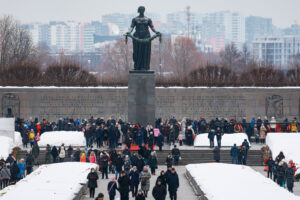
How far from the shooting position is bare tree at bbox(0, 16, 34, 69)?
68312 mm

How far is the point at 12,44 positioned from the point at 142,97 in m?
34.7

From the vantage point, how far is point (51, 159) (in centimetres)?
3553

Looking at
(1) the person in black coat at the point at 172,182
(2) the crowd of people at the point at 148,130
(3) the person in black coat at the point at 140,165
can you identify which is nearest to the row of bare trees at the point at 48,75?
(2) the crowd of people at the point at 148,130

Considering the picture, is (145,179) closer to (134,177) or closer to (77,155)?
(134,177)

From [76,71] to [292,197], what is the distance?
3042 centimetres

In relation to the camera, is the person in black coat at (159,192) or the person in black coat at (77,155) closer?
the person in black coat at (159,192)

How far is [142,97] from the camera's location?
3934 cm

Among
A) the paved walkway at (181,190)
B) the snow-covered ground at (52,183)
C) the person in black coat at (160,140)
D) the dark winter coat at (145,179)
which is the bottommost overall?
the paved walkway at (181,190)

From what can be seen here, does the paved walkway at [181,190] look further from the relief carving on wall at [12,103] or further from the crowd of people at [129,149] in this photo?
the relief carving on wall at [12,103]

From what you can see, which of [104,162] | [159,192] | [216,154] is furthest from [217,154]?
[159,192]

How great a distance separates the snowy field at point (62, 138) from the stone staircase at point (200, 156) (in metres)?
0.90

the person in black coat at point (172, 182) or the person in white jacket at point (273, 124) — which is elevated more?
the person in white jacket at point (273, 124)

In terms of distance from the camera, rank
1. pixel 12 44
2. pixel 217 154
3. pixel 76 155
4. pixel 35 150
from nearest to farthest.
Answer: pixel 76 155
pixel 35 150
pixel 217 154
pixel 12 44

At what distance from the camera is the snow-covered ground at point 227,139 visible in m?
38.1
